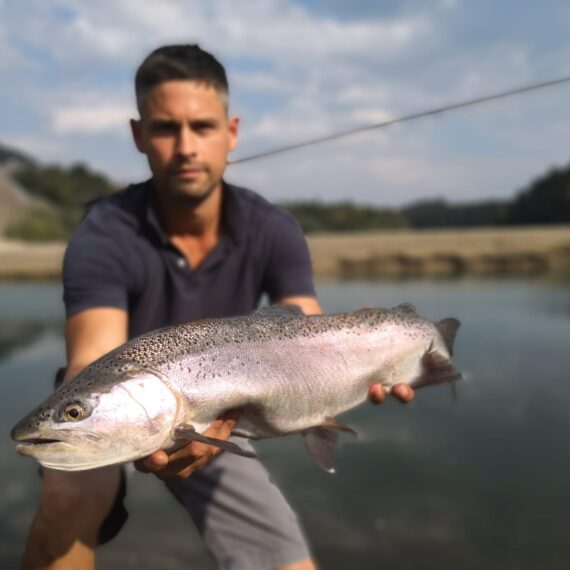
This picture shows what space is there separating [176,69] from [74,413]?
2.08m

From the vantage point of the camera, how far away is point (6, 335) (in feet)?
52.1

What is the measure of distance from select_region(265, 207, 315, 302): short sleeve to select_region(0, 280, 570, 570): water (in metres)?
2.55

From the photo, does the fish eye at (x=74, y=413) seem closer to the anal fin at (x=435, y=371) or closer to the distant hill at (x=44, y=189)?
the anal fin at (x=435, y=371)

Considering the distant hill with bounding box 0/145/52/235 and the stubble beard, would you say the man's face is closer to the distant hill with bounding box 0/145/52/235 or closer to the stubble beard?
the stubble beard

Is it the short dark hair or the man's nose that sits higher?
the short dark hair

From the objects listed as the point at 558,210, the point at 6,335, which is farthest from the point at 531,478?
the point at 558,210

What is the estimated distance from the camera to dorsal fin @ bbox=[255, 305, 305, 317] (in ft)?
10.5

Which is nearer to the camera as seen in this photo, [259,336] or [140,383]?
[140,383]

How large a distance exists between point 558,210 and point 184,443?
198 ft

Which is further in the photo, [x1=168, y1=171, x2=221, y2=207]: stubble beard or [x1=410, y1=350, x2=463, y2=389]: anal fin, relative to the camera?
[x1=168, y1=171, x2=221, y2=207]: stubble beard

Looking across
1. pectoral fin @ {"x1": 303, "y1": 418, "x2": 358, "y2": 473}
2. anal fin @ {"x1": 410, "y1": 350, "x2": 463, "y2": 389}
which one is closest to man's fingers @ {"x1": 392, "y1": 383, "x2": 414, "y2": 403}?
anal fin @ {"x1": 410, "y1": 350, "x2": 463, "y2": 389}

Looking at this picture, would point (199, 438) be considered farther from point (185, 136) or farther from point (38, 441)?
point (185, 136)

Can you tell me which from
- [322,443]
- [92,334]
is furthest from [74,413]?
[322,443]

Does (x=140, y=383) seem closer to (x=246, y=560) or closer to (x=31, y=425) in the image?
(x=31, y=425)
